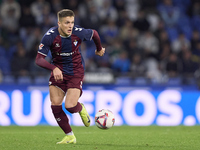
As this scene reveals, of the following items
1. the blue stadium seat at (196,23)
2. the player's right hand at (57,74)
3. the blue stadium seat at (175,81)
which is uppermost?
the blue stadium seat at (196,23)

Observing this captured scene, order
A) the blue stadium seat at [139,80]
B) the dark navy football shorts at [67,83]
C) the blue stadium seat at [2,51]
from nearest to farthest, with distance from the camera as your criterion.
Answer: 1. the dark navy football shorts at [67,83]
2. the blue stadium seat at [139,80]
3. the blue stadium seat at [2,51]

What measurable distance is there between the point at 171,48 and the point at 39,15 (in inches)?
175

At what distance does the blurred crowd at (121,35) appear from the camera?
12930 millimetres

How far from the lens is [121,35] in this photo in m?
14.7

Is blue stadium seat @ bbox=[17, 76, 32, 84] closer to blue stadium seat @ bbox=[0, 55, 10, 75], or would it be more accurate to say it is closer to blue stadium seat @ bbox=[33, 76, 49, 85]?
blue stadium seat @ bbox=[33, 76, 49, 85]

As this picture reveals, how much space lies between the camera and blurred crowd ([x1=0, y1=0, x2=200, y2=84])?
42.4 ft

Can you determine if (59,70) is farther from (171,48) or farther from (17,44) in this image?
(171,48)

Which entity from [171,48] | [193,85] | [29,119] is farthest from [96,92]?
[171,48]

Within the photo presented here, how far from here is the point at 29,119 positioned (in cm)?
1195

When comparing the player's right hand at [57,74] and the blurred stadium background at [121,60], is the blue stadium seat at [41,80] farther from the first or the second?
the player's right hand at [57,74]

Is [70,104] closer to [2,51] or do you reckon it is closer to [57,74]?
[57,74]

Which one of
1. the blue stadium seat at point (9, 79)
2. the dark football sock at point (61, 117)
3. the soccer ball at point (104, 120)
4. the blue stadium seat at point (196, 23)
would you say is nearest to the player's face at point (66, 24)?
the dark football sock at point (61, 117)

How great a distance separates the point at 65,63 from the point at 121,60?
6.53 metres

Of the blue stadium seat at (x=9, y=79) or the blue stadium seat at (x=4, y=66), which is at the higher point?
the blue stadium seat at (x=4, y=66)
